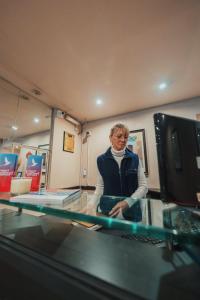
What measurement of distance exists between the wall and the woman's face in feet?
4.10

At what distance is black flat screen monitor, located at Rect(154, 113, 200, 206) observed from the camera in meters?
0.46

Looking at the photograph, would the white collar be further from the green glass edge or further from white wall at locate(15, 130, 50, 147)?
white wall at locate(15, 130, 50, 147)

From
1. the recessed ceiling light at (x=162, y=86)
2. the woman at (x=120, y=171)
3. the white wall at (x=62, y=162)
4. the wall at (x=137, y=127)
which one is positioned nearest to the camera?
the woman at (x=120, y=171)

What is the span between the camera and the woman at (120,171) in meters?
1.25

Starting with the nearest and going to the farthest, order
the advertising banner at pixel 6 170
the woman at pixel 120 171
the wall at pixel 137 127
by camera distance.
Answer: the advertising banner at pixel 6 170 → the woman at pixel 120 171 → the wall at pixel 137 127

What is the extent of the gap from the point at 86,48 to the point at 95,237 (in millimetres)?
1586

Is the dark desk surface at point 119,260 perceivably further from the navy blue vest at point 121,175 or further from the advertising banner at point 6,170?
the navy blue vest at point 121,175

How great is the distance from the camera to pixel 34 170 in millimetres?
687

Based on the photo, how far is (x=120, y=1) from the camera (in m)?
1.03

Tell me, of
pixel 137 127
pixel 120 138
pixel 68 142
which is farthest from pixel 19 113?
pixel 137 127

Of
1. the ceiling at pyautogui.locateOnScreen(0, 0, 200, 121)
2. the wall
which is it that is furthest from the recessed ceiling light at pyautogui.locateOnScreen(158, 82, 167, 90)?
the wall

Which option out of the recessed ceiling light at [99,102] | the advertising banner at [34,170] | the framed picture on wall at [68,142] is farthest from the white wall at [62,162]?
the advertising banner at [34,170]

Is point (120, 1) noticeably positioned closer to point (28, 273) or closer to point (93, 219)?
point (93, 219)

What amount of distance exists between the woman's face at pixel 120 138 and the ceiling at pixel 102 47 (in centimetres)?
82
